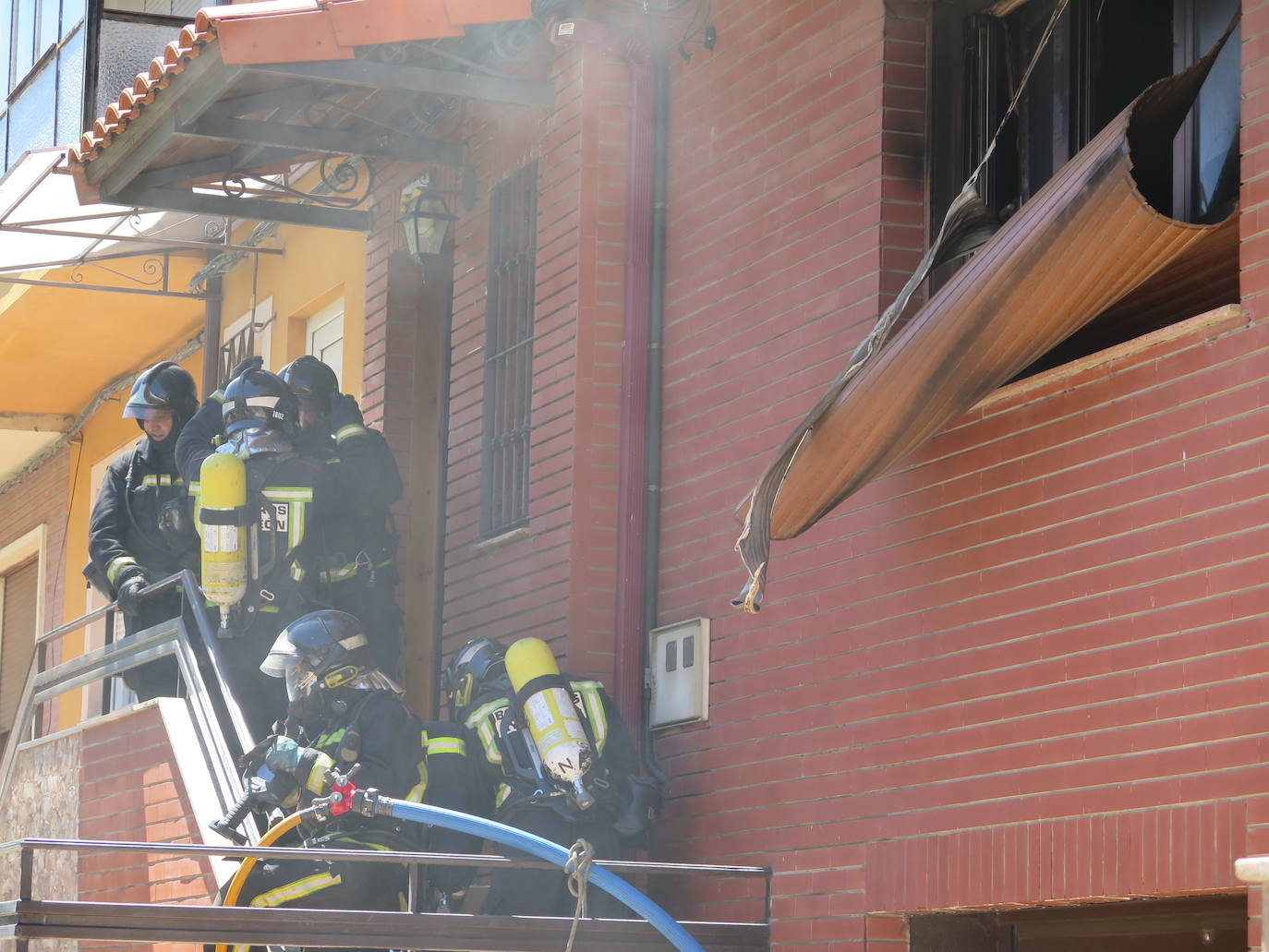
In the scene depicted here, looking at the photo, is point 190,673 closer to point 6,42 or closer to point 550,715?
point 550,715

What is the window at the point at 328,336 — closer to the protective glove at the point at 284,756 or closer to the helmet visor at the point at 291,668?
the helmet visor at the point at 291,668

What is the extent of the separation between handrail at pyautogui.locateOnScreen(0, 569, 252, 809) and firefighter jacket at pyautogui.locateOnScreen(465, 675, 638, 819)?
1042 mm

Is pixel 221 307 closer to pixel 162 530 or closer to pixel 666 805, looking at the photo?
pixel 162 530

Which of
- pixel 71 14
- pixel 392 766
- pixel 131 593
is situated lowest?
pixel 392 766

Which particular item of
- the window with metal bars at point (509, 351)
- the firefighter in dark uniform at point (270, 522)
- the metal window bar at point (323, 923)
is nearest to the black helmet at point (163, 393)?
the firefighter in dark uniform at point (270, 522)

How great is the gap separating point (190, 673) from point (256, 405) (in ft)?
4.24

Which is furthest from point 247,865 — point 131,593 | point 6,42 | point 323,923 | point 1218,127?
point 6,42

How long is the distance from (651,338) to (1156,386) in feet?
10.7

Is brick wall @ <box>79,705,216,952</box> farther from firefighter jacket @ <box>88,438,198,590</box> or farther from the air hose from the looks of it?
the air hose

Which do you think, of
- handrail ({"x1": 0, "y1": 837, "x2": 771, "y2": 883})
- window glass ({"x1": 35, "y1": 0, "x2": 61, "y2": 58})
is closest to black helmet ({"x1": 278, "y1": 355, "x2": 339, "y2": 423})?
handrail ({"x1": 0, "y1": 837, "x2": 771, "y2": 883})

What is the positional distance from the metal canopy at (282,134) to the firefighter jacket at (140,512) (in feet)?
4.59

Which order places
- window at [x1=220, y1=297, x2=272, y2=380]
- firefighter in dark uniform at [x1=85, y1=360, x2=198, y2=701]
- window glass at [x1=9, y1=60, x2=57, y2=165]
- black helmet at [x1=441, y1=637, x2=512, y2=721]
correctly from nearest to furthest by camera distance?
Result: black helmet at [x1=441, y1=637, x2=512, y2=721] < firefighter in dark uniform at [x1=85, y1=360, x2=198, y2=701] < window at [x1=220, y1=297, x2=272, y2=380] < window glass at [x1=9, y1=60, x2=57, y2=165]

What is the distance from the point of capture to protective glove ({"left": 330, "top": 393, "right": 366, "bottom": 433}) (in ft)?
32.0

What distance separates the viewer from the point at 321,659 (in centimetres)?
786
